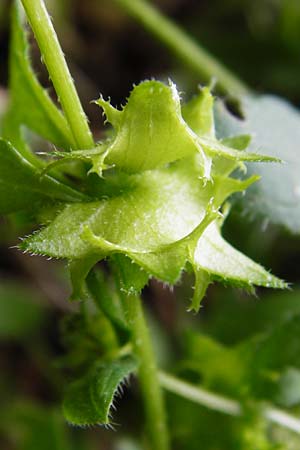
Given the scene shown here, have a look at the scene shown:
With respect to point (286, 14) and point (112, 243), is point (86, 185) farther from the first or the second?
point (286, 14)

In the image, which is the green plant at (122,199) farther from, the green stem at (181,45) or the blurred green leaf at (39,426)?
the green stem at (181,45)

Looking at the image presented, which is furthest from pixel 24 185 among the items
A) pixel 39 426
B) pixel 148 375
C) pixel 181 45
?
pixel 181 45

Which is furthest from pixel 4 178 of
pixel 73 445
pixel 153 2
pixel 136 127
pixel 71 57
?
pixel 153 2

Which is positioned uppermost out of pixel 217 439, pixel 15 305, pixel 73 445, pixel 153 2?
pixel 153 2

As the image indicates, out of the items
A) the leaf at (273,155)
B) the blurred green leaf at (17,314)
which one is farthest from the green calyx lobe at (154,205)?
the blurred green leaf at (17,314)

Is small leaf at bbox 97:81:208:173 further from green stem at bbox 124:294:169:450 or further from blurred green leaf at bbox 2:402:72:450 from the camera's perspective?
blurred green leaf at bbox 2:402:72:450

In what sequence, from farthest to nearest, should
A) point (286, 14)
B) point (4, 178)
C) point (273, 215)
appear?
point (286, 14) → point (273, 215) → point (4, 178)

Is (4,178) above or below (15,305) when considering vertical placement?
above

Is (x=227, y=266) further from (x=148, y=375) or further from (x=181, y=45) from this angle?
(x=181, y=45)
